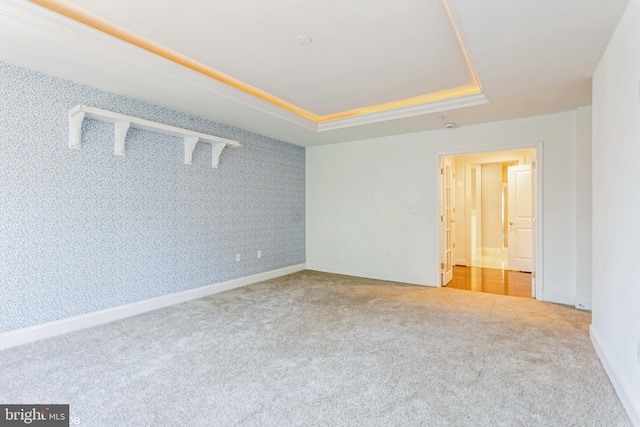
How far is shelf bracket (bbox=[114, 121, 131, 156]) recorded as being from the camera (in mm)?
3365

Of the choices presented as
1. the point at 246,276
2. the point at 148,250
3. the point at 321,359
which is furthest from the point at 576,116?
the point at 148,250

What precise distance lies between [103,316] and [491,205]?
8.50 m

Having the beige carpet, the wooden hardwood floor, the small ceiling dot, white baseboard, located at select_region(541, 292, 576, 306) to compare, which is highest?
the small ceiling dot

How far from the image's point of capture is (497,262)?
281 inches

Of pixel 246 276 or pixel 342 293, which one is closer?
pixel 342 293

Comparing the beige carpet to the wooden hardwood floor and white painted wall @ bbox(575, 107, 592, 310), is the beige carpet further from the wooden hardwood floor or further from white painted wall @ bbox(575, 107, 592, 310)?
the wooden hardwood floor

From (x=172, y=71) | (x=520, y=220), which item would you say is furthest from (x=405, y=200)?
(x=172, y=71)

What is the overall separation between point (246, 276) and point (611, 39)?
4702 millimetres

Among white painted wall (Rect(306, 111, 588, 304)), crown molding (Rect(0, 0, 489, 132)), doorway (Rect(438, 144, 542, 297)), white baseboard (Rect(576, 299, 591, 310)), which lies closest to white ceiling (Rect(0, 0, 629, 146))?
crown molding (Rect(0, 0, 489, 132))

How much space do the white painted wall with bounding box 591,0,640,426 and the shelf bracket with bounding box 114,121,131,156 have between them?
4105 millimetres

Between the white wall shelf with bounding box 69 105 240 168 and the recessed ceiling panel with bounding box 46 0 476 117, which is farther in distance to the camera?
the white wall shelf with bounding box 69 105 240 168

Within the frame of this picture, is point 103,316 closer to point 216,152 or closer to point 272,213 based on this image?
point 216,152

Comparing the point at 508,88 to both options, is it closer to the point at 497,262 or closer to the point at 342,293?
the point at 342,293

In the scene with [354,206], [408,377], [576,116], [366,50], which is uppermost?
[366,50]
